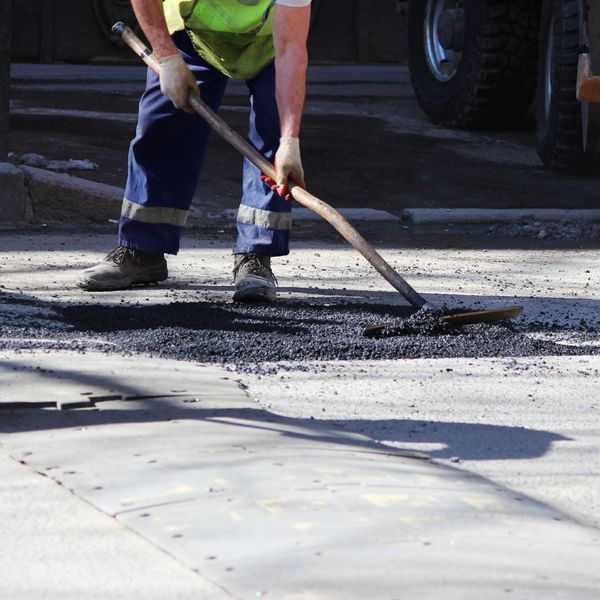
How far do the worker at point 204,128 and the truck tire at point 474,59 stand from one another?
429cm

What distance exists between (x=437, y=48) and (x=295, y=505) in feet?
25.2

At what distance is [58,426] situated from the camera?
3.19 metres

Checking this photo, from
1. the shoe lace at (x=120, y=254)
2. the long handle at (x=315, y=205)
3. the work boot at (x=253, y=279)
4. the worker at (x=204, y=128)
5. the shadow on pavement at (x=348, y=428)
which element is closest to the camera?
the shadow on pavement at (x=348, y=428)

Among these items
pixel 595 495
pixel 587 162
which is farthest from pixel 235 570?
pixel 587 162

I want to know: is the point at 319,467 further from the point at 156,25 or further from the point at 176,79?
the point at 156,25

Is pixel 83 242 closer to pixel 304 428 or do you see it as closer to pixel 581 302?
pixel 581 302

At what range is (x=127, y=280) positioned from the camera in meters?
5.05

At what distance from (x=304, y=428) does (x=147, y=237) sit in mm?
1904

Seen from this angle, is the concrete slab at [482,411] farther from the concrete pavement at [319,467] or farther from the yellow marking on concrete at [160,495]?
the yellow marking on concrete at [160,495]

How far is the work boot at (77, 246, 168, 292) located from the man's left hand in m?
0.73

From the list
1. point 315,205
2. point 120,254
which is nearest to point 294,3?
point 315,205

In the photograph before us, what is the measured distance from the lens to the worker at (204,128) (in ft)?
15.0

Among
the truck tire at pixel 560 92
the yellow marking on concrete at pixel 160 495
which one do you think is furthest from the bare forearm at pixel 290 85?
the truck tire at pixel 560 92

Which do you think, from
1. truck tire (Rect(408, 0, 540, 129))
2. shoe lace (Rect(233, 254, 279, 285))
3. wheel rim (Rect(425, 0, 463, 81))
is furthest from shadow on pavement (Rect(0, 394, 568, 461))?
wheel rim (Rect(425, 0, 463, 81))
